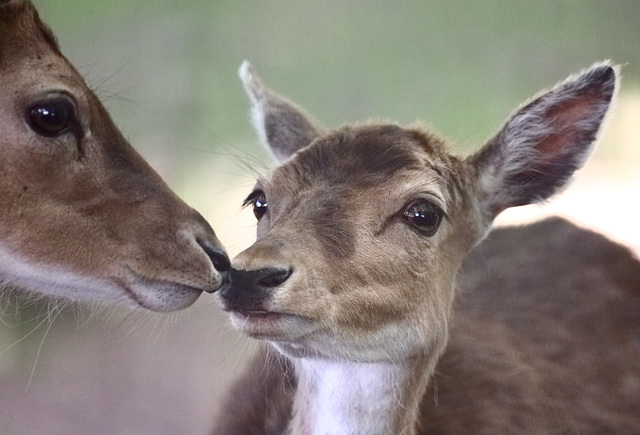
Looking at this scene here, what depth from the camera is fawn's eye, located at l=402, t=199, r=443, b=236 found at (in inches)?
58.1

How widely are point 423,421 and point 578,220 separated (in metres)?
0.74

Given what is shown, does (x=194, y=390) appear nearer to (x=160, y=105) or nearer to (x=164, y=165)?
(x=164, y=165)

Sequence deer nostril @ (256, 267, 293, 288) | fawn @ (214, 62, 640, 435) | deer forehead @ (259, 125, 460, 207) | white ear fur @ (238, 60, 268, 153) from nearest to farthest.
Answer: deer nostril @ (256, 267, 293, 288)
fawn @ (214, 62, 640, 435)
deer forehead @ (259, 125, 460, 207)
white ear fur @ (238, 60, 268, 153)

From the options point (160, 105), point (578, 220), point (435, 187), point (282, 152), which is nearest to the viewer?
point (435, 187)

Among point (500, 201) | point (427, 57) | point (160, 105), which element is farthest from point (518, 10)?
point (160, 105)

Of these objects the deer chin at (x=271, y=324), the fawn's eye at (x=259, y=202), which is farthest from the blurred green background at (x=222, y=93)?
the deer chin at (x=271, y=324)

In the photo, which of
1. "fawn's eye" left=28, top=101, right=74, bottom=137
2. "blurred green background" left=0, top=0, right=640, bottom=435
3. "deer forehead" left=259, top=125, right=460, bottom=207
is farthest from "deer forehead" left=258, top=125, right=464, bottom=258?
"fawn's eye" left=28, top=101, right=74, bottom=137

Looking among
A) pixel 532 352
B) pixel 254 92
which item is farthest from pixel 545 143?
pixel 254 92

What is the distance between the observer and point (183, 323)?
5.95 feet

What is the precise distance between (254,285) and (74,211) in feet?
1.18

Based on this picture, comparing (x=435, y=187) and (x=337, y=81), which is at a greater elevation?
(x=337, y=81)

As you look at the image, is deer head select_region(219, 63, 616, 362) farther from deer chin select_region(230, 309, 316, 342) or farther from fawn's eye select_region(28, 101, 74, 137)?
fawn's eye select_region(28, 101, 74, 137)

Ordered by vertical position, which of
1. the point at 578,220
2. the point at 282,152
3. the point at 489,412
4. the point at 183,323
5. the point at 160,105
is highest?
the point at 160,105

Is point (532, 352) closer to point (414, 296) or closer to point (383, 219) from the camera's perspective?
point (414, 296)
